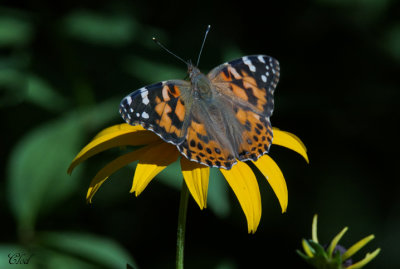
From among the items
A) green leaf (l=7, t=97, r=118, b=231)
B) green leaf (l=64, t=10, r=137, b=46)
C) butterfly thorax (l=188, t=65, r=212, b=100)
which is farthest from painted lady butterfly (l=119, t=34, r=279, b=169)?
green leaf (l=64, t=10, r=137, b=46)

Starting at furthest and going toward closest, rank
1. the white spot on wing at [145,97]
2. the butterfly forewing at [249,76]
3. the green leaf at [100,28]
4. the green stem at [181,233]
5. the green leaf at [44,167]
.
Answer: the green leaf at [100,28] → the green leaf at [44,167] → the butterfly forewing at [249,76] → the white spot on wing at [145,97] → the green stem at [181,233]

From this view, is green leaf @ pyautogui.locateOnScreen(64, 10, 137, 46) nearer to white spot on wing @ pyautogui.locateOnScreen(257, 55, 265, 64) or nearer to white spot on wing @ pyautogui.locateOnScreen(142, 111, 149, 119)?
white spot on wing @ pyautogui.locateOnScreen(257, 55, 265, 64)

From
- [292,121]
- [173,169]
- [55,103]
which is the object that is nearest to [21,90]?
[55,103]

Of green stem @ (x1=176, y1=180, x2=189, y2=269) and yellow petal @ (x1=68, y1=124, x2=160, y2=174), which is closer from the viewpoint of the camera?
green stem @ (x1=176, y1=180, x2=189, y2=269)

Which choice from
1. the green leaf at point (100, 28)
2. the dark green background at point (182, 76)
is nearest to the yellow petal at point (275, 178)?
the dark green background at point (182, 76)

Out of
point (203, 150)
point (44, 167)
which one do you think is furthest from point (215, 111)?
point (44, 167)

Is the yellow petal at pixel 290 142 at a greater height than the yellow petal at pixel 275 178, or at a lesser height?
Result: greater

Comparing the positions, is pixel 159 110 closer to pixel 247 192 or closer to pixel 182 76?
pixel 247 192

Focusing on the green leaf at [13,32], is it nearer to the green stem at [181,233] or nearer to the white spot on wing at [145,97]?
the white spot on wing at [145,97]
